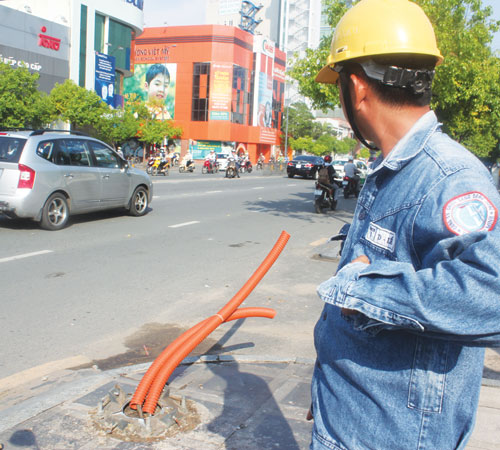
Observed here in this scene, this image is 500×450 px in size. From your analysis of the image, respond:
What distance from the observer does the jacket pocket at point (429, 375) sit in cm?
133

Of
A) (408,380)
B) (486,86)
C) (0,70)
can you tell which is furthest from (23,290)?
(0,70)

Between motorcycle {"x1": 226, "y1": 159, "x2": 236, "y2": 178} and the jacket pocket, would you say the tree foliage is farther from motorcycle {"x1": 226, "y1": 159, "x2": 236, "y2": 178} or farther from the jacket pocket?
motorcycle {"x1": 226, "y1": 159, "x2": 236, "y2": 178}

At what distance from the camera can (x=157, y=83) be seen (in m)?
72.5

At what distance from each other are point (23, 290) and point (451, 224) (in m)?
5.86

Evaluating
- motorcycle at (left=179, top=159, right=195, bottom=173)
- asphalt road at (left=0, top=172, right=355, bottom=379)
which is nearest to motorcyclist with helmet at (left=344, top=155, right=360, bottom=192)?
asphalt road at (left=0, top=172, right=355, bottom=379)

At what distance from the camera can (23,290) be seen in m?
6.27

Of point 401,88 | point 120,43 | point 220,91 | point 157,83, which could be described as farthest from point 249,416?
point 157,83

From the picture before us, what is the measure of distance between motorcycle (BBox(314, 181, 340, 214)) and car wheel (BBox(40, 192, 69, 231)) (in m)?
7.61

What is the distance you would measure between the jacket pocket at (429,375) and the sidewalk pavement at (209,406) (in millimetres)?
1720

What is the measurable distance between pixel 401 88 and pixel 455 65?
12655 mm

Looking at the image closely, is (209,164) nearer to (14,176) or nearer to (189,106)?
(14,176)

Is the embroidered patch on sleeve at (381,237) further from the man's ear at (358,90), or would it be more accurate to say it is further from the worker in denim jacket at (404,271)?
the man's ear at (358,90)

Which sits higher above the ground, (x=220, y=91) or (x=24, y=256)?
(x=220, y=91)

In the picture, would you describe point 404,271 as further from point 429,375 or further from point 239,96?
point 239,96
